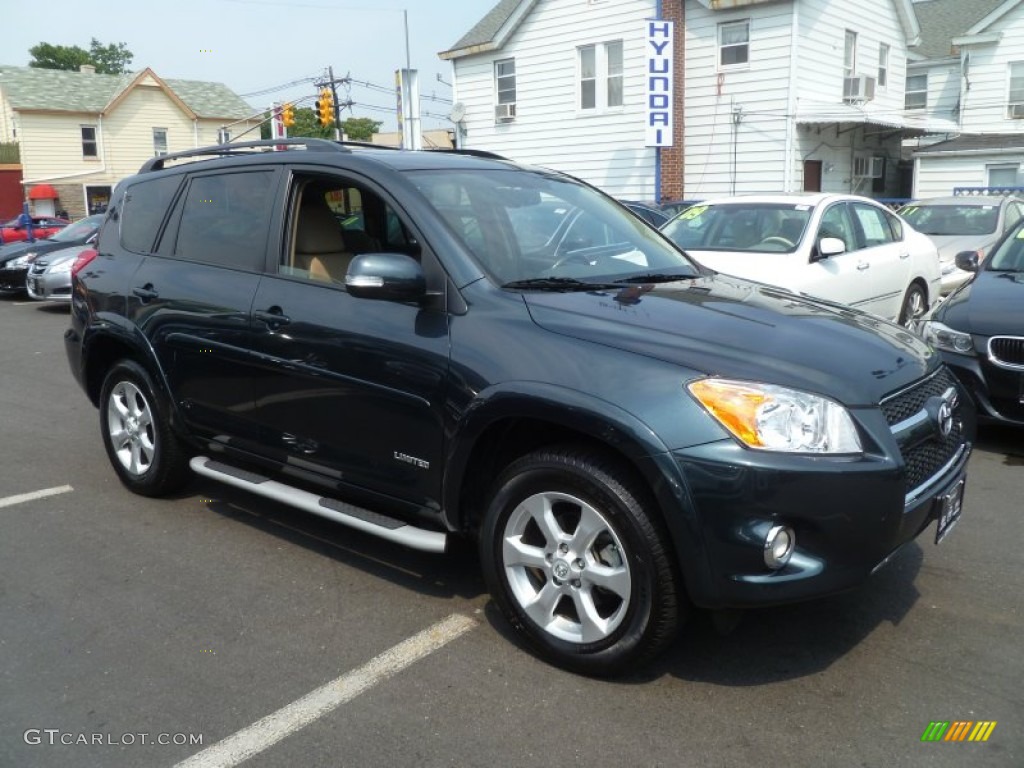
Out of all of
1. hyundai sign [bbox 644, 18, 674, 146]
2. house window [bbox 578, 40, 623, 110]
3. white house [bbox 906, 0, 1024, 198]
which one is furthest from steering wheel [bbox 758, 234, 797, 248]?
white house [bbox 906, 0, 1024, 198]

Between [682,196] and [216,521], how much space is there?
727 inches

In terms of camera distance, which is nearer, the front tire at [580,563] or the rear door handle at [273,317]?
the front tire at [580,563]

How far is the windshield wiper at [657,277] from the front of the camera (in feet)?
13.1

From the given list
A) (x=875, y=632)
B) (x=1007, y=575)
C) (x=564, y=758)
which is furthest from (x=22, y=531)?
(x=1007, y=575)

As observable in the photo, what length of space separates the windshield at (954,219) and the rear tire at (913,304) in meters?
3.88

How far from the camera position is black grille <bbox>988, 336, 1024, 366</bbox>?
5559 millimetres

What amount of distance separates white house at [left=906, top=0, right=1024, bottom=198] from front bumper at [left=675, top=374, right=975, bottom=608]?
22.5m

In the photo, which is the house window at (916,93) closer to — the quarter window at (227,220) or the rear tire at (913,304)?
the rear tire at (913,304)

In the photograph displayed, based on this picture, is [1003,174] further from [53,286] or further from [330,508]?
[330,508]

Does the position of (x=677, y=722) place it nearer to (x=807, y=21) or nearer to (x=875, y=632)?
(x=875, y=632)

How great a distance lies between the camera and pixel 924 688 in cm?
319

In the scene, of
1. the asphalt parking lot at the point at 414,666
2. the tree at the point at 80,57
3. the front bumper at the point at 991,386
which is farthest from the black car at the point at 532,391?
the tree at the point at 80,57

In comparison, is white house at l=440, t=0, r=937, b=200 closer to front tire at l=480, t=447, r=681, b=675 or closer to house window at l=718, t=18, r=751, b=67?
house window at l=718, t=18, r=751, b=67

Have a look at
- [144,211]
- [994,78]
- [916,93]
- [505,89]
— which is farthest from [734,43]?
[144,211]
